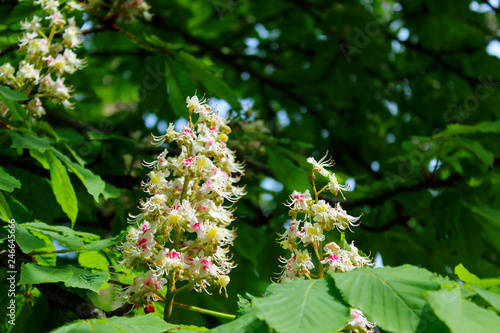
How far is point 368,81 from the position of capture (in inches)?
229

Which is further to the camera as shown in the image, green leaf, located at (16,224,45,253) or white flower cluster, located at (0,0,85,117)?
white flower cluster, located at (0,0,85,117)

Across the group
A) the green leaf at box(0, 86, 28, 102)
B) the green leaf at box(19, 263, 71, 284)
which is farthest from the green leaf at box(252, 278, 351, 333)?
the green leaf at box(0, 86, 28, 102)

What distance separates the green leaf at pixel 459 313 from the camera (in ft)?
3.79

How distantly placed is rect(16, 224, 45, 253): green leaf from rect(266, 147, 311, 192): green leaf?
141cm

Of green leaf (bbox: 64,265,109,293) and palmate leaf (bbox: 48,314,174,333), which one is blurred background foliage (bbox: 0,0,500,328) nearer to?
green leaf (bbox: 64,265,109,293)

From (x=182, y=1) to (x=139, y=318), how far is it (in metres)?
5.26

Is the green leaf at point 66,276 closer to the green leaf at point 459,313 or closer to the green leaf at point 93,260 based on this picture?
the green leaf at point 93,260

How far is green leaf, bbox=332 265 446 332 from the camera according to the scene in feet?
4.13

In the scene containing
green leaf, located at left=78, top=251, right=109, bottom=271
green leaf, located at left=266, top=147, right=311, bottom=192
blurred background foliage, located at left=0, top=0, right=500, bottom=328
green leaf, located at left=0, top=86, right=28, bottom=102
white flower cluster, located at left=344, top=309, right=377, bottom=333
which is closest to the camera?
white flower cluster, located at left=344, top=309, right=377, bottom=333

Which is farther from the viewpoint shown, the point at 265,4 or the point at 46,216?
the point at 265,4

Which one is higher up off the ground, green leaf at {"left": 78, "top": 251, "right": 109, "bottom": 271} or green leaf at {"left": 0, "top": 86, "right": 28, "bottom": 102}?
green leaf at {"left": 0, "top": 86, "right": 28, "bottom": 102}

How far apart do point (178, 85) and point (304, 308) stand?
1.98m

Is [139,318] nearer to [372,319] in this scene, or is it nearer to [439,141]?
[372,319]

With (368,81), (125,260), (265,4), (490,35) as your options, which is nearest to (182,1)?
(265,4)
